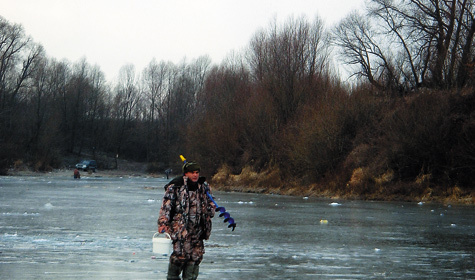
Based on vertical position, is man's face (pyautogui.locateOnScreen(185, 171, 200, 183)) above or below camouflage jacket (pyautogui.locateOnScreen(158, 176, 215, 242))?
above

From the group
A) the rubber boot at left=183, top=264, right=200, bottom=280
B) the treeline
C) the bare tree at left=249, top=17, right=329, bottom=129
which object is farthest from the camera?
the bare tree at left=249, top=17, right=329, bottom=129

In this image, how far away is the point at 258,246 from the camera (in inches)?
617

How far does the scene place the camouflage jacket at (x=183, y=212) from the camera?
8.80 meters

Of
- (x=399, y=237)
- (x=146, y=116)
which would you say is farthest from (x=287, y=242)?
(x=146, y=116)

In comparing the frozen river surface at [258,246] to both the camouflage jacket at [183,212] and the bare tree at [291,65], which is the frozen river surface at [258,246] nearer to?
the camouflage jacket at [183,212]

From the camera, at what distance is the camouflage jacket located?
28.9 feet

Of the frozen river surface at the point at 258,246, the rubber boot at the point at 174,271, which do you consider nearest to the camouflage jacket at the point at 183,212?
the rubber boot at the point at 174,271

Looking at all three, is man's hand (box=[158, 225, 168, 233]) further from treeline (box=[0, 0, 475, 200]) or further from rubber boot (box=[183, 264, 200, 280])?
treeline (box=[0, 0, 475, 200])

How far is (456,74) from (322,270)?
123ft

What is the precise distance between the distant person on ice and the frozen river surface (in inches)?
89.8

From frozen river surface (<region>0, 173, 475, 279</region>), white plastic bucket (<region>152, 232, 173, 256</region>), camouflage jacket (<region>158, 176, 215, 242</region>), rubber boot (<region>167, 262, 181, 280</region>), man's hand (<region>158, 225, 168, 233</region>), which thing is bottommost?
frozen river surface (<region>0, 173, 475, 279</region>)

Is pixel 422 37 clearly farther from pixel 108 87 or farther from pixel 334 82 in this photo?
pixel 108 87

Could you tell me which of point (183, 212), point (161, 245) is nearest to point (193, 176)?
point (183, 212)

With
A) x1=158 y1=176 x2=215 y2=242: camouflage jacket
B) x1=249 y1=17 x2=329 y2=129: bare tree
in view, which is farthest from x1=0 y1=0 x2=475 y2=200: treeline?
x1=158 y1=176 x2=215 y2=242: camouflage jacket
